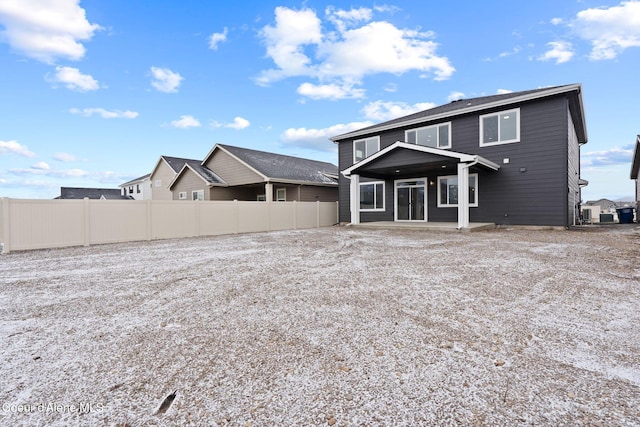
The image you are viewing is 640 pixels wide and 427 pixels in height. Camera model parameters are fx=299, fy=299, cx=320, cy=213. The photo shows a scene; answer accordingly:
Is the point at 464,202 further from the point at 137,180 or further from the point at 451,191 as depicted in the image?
the point at 137,180

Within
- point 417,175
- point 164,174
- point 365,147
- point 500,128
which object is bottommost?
point 417,175

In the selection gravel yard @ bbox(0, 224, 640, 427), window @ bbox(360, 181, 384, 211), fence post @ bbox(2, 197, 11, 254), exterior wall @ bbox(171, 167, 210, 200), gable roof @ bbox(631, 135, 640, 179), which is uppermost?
gable roof @ bbox(631, 135, 640, 179)

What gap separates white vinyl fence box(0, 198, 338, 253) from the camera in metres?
8.32

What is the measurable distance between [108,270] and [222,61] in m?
13.5

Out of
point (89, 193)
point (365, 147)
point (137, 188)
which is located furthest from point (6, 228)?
point (89, 193)

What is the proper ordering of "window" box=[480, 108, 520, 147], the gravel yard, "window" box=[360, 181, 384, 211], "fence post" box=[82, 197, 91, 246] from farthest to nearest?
"window" box=[360, 181, 384, 211] < "window" box=[480, 108, 520, 147] < "fence post" box=[82, 197, 91, 246] < the gravel yard

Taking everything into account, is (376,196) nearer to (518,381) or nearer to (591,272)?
(591,272)

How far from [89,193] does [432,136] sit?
130ft

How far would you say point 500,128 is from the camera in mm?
12312

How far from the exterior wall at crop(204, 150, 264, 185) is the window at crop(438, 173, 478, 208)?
940 cm

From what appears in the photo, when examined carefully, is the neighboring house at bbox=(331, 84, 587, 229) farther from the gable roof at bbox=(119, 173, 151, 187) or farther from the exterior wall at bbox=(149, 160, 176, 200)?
the gable roof at bbox=(119, 173, 151, 187)

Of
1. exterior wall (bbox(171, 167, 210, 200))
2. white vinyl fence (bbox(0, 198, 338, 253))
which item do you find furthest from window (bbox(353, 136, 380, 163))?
exterior wall (bbox(171, 167, 210, 200))

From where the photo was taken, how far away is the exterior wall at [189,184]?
1917cm

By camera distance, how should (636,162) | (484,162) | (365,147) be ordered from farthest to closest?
(636,162)
(365,147)
(484,162)
